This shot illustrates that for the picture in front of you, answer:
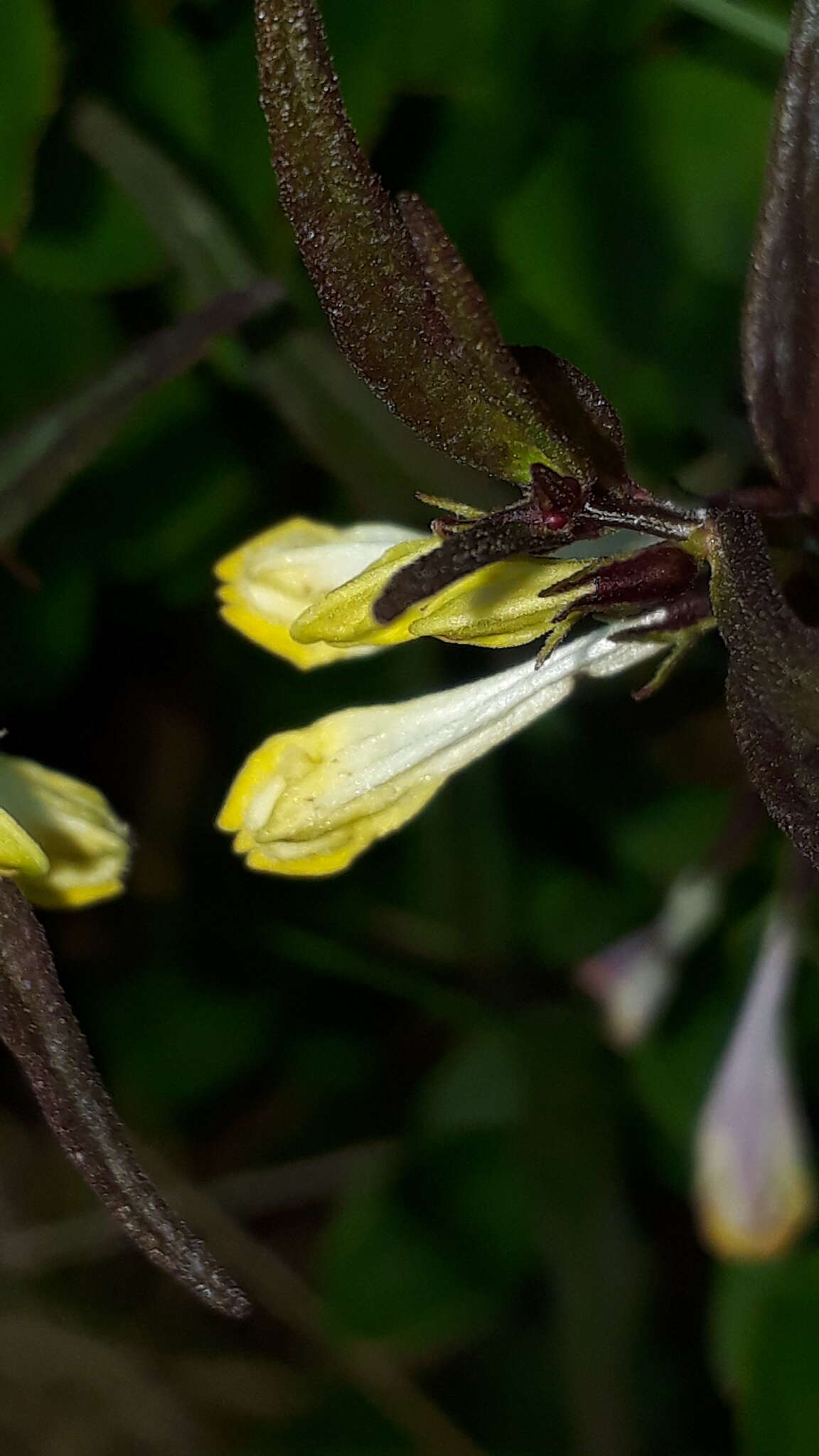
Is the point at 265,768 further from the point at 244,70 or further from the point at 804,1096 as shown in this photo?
the point at 804,1096

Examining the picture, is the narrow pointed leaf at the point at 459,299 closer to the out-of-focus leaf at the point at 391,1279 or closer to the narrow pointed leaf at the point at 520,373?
the narrow pointed leaf at the point at 520,373

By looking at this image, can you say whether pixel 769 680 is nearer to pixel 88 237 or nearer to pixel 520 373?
pixel 520 373

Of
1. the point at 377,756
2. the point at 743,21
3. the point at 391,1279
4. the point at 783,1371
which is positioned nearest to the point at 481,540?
the point at 377,756

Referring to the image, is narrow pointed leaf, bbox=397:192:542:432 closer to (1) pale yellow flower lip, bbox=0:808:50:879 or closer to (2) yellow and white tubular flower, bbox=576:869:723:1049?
(1) pale yellow flower lip, bbox=0:808:50:879

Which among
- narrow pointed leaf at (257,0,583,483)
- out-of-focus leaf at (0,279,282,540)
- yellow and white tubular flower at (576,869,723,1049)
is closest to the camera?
narrow pointed leaf at (257,0,583,483)

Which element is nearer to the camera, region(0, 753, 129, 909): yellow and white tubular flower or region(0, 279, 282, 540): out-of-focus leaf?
region(0, 753, 129, 909): yellow and white tubular flower

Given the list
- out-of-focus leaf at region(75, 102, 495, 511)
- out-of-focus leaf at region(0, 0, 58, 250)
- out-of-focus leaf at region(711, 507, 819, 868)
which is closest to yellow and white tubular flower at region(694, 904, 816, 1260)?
out-of-focus leaf at region(75, 102, 495, 511)
